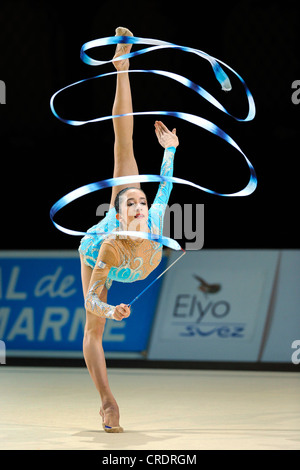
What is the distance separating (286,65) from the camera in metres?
7.81

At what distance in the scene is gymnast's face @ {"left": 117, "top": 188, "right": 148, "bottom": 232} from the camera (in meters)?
4.23

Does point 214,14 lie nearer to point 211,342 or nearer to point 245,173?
point 245,173

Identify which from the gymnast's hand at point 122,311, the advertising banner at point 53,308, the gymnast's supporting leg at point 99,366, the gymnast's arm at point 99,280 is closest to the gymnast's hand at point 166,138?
the gymnast's arm at point 99,280

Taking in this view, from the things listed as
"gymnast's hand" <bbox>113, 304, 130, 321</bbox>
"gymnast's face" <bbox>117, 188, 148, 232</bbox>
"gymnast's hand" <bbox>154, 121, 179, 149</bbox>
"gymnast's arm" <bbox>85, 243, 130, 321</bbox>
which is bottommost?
"gymnast's hand" <bbox>113, 304, 130, 321</bbox>

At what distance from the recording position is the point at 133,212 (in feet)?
13.9

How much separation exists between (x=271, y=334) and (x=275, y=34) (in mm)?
2809

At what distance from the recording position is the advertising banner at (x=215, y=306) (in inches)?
290

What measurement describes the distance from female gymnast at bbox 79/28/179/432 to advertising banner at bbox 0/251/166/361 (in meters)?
3.12

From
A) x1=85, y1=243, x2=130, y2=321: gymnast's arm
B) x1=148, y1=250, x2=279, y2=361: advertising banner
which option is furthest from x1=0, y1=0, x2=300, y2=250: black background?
x1=85, y1=243, x2=130, y2=321: gymnast's arm

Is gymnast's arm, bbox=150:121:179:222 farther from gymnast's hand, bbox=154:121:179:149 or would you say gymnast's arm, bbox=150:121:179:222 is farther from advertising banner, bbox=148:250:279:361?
advertising banner, bbox=148:250:279:361

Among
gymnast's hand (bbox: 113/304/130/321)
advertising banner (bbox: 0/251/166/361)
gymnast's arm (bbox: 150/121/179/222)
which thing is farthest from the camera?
advertising banner (bbox: 0/251/166/361)

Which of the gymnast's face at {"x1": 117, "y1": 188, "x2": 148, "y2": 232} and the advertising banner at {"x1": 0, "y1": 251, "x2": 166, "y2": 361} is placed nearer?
the gymnast's face at {"x1": 117, "y1": 188, "x2": 148, "y2": 232}

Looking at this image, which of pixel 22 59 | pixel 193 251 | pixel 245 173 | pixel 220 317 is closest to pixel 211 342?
pixel 220 317
